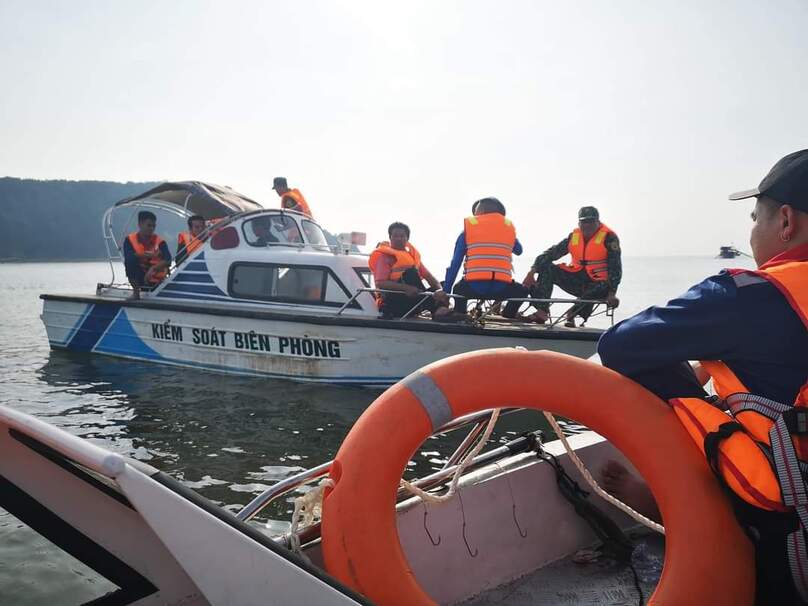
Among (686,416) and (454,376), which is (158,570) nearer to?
(454,376)

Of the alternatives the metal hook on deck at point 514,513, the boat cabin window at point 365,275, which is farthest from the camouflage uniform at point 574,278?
the metal hook on deck at point 514,513

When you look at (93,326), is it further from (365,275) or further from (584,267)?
(584,267)

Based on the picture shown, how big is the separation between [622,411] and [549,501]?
1.21 metres

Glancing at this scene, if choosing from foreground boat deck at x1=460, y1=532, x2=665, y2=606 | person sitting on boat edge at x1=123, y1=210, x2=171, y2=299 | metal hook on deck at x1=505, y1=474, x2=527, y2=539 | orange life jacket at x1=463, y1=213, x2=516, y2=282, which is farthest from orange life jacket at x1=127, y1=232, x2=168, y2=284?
foreground boat deck at x1=460, y1=532, x2=665, y2=606

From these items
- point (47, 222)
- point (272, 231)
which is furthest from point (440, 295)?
→ point (47, 222)

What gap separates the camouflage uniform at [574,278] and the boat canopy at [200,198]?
5.45m

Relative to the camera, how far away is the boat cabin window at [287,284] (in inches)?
335

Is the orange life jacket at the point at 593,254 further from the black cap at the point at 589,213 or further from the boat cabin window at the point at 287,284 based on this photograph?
the boat cabin window at the point at 287,284

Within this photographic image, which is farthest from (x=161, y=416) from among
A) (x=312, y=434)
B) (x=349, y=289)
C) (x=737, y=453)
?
(x=737, y=453)

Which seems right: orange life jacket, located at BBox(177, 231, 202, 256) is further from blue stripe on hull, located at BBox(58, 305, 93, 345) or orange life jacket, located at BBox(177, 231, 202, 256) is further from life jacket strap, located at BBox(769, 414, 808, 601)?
life jacket strap, located at BBox(769, 414, 808, 601)

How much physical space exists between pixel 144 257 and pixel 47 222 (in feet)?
412

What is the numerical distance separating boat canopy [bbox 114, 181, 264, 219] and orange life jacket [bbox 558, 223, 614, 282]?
5869 millimetres

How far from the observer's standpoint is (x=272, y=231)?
9.55 meters

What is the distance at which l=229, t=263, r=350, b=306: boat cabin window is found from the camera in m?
8.50
